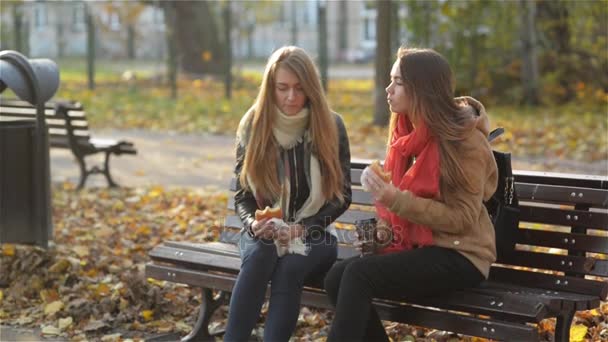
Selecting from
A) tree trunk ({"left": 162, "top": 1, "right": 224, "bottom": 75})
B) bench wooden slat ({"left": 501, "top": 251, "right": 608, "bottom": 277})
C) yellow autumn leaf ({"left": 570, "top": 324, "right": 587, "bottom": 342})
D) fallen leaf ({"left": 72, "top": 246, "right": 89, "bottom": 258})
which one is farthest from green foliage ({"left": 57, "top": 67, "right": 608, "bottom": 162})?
bench wooden slat ({"left": 501, "top": 251, "right": 608, "bottom": 277})

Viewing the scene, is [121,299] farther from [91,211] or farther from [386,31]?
[386,31]

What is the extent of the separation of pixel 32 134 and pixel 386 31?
8.68 metres

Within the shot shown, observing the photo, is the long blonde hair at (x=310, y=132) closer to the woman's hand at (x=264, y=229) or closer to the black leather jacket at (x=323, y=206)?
the black leather jacket at (x=323, y=206)

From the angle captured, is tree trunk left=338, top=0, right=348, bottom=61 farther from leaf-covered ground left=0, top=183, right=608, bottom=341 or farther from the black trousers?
the black trousers

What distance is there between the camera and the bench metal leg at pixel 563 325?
454cm

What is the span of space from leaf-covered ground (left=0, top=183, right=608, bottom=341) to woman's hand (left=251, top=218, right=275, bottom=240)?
948 mm

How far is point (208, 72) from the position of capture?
24.6 metres

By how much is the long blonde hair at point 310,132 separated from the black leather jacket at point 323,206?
4 centimetres

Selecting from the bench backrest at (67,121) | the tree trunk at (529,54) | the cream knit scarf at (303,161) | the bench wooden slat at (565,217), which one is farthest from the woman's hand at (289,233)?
the tree trunk at (529,54)

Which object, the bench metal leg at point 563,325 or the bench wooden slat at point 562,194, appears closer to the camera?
the bench metal leg at point 563,325

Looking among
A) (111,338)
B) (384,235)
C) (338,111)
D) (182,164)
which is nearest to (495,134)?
(384,235)

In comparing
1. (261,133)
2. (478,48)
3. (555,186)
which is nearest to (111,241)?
(261,133)

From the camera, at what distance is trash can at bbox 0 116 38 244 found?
6.93m

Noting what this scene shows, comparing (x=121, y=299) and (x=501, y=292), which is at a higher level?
(x=501, y=292)
